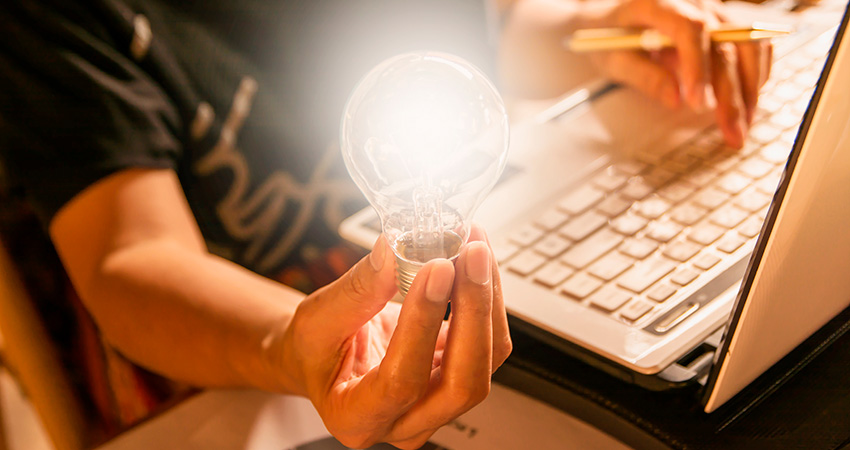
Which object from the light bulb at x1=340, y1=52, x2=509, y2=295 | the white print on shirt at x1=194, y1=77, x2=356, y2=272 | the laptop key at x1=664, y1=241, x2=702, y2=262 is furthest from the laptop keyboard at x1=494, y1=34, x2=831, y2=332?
the white print on shirt at x1=194, y1=77, x2=356, y2=272

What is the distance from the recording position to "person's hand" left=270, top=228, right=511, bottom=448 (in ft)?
0.88

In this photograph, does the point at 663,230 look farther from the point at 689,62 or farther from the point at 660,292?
the point at 689,62

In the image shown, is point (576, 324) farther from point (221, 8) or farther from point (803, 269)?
point (221, 8)

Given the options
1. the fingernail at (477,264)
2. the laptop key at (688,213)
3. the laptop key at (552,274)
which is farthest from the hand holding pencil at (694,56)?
the fingernail at (477,264)

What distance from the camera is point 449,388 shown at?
0.29 meters

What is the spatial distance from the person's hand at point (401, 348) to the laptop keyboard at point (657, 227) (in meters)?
0.10

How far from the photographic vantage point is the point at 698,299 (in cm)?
35

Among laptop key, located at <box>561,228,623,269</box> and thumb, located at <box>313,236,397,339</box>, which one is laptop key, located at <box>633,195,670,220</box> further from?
thumb, located at <box>313,236,397,339</box>

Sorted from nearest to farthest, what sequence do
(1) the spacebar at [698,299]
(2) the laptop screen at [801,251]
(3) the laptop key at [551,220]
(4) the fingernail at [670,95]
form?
(2) the laptop screen at [801,251] → (1) the spacebar at [698,299] → (3) the laptop key at [551,220] → (4) the fingernail at [670,95]

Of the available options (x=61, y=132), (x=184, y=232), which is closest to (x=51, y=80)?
(x=61, y=132)

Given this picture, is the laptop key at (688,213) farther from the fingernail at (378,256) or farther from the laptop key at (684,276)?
the fingernail at (378,256)

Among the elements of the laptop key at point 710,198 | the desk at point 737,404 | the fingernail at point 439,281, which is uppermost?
the fingernail at point 439,281

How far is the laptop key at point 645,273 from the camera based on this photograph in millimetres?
375

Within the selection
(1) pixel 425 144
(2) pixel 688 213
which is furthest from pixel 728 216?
(1) pixel 425 144
